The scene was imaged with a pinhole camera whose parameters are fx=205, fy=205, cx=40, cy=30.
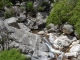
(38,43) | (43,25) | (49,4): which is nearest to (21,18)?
(43,25)

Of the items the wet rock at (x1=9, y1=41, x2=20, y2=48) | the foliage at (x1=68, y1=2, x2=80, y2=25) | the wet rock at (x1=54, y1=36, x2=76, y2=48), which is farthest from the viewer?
the foliage at (x1=68, y1=2, x2=80, y2=25)

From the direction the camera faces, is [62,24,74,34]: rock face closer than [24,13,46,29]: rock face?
Yes

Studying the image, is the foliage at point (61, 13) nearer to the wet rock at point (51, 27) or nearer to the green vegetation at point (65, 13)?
the green vegetation at point (65, 13)

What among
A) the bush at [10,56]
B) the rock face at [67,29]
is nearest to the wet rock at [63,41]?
the rock face at [67,29]

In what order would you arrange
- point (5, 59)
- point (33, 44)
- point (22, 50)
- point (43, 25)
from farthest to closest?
point (43, 25)
point (33, 44)
point (22, 50)
point (5, 59)

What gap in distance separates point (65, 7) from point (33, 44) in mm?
14413

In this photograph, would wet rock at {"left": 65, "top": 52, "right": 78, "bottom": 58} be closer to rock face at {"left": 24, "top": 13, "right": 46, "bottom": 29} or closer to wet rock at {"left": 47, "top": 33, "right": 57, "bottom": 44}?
wet rock at {"left": 47, "top": 33, "right": 57, "bottom": 44}

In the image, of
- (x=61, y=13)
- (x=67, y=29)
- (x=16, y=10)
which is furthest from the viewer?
(x=16, y=10)

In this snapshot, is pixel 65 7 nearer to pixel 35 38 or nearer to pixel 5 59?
pixel 35 38

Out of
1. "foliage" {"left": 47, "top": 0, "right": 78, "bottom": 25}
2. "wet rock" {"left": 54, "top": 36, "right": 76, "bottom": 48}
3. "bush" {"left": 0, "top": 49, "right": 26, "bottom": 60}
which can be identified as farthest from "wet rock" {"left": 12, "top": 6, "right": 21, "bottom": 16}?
"bush" {"left": 0, "top": 49, "right": 26, "bottom": 60}

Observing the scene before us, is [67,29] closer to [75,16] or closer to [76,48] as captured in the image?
[75,16]

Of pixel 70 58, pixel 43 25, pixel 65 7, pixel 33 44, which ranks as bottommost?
pixel 70 58

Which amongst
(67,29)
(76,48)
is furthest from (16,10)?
(76,48)

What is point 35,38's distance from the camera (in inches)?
1742
